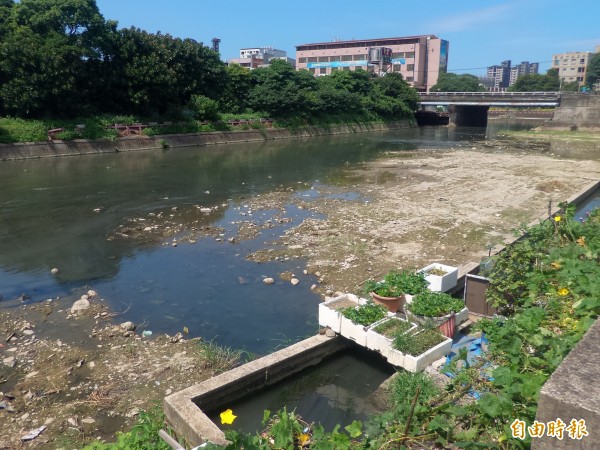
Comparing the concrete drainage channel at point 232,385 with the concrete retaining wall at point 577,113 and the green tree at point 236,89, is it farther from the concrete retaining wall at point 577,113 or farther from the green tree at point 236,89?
the concrete retaining wall at point 577,113

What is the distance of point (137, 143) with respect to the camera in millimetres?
28516

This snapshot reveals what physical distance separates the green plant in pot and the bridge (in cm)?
5448

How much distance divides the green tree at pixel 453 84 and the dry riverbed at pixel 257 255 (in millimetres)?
74834

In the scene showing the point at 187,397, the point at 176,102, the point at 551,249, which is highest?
the point at 176,102

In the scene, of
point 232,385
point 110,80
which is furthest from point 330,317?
point 110,80

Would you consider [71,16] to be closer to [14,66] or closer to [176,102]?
[14,66]

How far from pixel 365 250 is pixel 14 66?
24021 millimetres

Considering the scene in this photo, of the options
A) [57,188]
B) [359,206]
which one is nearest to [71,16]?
[57,188]

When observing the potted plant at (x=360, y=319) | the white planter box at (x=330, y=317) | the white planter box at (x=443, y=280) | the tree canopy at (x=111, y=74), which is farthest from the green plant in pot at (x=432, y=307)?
the tree canopy at (x=111, y=74)

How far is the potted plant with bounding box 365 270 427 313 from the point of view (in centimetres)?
544

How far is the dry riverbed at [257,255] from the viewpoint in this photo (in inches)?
178

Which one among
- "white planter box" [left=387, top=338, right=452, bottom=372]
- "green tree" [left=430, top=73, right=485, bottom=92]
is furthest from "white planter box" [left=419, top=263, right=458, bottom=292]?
"green tree" [left=430, top=73, right=485, bottom=92]

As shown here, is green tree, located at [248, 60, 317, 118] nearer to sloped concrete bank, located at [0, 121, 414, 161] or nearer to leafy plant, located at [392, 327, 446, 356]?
sloped concrete bank, located at [0, 121, 414, 161]

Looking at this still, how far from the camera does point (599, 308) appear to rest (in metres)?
3.80
